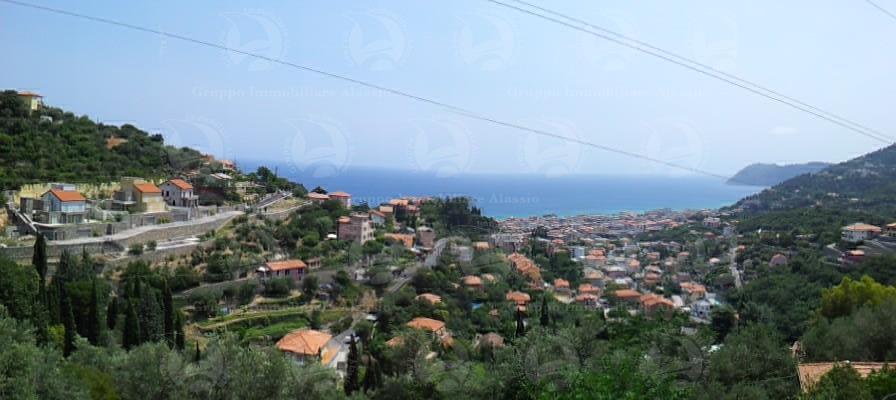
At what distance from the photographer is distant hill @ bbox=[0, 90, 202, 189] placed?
21.8 m

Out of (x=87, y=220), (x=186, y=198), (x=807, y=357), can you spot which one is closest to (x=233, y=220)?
(x=186, y=198)

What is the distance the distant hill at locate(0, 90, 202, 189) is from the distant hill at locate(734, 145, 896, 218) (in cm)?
3669

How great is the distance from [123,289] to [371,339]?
6353 millimetres

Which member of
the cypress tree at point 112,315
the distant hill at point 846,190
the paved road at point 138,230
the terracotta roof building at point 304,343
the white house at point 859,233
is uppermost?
the distant hill at point 846,190

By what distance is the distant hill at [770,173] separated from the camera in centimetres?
9800

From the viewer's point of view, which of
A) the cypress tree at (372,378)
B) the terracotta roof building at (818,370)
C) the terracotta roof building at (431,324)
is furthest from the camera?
the terracotta roof building at (431,324)

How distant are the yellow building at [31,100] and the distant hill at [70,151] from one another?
1.15 feet

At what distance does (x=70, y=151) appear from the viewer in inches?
963

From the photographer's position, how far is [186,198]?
76.9 feet

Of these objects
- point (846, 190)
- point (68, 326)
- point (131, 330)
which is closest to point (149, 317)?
point (131, 330)

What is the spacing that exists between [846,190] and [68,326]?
52839 millimetres

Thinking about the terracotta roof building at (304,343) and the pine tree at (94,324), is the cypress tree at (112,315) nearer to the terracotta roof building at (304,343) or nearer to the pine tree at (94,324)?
the pine tree at (94,324)

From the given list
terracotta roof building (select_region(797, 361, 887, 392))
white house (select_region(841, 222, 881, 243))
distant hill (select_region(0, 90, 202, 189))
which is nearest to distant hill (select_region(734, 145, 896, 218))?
white house (select_region(841, 222, 881, 243))

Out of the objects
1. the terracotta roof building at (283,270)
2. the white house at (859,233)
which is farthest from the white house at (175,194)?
the white house at (859,233)
